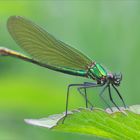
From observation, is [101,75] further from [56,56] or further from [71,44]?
[71,44]

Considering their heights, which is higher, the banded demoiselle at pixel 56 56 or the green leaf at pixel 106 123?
the banded demoiselle at pixel 56 56

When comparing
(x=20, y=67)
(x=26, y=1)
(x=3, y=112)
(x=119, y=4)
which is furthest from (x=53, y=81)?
(x=119, y=4)

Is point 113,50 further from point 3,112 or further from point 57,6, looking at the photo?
point 3,112

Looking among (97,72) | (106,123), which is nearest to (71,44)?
(97,72)

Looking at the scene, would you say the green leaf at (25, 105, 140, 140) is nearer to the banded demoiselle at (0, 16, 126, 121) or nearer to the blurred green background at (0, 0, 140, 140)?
the banded demoiselle at (0, 16, 126, 121)

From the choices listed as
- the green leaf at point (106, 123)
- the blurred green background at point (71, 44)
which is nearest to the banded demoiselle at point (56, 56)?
the blurred green background at point (71, 44)

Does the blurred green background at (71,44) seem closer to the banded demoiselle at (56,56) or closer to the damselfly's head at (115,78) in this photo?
the banded demoiselle at (56,56)

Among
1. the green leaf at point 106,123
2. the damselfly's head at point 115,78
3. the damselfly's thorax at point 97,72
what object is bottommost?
the green leaf at point 106,123
